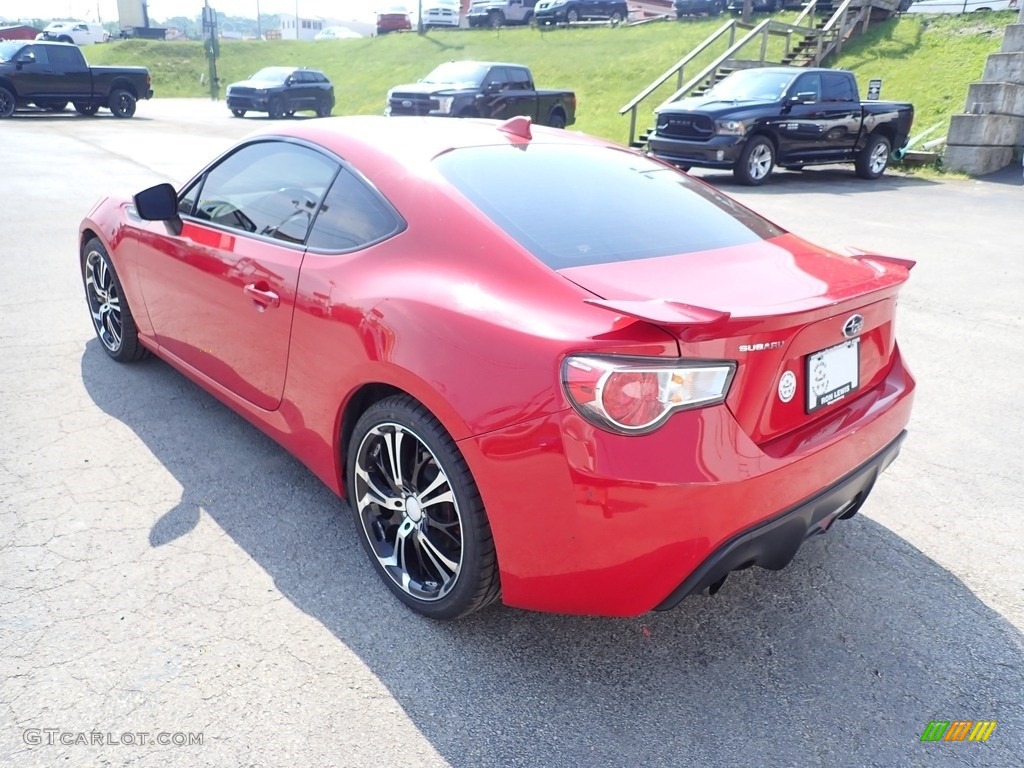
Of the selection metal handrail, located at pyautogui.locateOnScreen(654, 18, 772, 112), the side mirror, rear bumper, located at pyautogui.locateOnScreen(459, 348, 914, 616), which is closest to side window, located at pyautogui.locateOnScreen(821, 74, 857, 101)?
metal handrail, located at pyautogui.locateOnScreen(654, 18, 772, 112)

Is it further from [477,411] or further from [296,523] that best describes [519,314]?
[296,523]

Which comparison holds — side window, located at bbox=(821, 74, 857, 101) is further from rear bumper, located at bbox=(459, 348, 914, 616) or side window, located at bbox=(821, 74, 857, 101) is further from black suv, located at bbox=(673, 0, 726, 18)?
black suv, located at bbox=(673, 0, 726, 18)

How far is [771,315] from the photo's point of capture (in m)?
2.10

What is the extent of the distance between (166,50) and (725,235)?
50814 mm

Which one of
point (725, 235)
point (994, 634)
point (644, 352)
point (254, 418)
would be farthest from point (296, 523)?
point (994, 634)

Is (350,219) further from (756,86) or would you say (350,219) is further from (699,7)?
(699,7)

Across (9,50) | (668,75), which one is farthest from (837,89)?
(9,50)

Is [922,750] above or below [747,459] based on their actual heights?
below

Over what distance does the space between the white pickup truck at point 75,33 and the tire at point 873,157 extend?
46665 mm

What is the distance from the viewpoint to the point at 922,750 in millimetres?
2176

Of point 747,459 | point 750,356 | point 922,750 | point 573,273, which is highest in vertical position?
point 573,273

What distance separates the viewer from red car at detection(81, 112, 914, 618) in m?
2.04

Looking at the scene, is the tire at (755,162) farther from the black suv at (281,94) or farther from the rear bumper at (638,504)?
the black suv at (281,94)

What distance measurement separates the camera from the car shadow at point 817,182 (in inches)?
517
